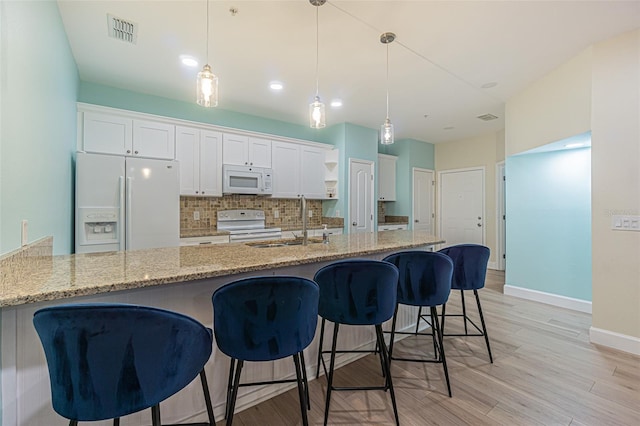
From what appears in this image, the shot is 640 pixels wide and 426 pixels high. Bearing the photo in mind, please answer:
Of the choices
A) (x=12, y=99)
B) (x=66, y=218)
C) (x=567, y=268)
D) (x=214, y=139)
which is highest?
(x=214, y=139)

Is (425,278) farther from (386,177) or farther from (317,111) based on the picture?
(386,177)

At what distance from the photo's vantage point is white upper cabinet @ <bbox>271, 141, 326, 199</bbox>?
4.56m

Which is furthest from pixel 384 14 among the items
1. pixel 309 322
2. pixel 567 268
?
pixel 567 268

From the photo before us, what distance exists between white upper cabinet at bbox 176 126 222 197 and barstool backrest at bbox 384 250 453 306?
116 inches

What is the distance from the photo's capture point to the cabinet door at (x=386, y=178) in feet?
19.8

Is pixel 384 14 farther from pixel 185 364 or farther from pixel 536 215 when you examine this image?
pixel 536 215

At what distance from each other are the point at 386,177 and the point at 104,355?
5792 mm

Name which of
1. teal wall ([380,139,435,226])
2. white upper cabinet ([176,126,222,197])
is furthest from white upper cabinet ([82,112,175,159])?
teal wall ([380,139,435,226])

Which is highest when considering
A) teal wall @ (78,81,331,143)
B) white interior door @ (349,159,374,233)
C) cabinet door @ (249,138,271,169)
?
teal wall @ (78,81,331,143)

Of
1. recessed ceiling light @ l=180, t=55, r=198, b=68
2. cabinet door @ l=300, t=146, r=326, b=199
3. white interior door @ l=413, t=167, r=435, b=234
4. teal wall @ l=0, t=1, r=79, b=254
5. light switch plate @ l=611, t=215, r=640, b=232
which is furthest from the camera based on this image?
white interior door @ l=413, t=167, r=435, b=234

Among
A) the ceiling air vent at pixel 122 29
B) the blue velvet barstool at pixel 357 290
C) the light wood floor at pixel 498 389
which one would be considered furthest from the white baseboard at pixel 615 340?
the ceiling air vent at pixel 122 29

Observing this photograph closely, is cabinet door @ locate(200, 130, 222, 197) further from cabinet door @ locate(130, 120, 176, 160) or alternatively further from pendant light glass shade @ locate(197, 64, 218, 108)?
pendant light glass shade @ locate(197, 64, 218, 108)

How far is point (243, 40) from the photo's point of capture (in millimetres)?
2496

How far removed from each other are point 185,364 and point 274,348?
37 cm
